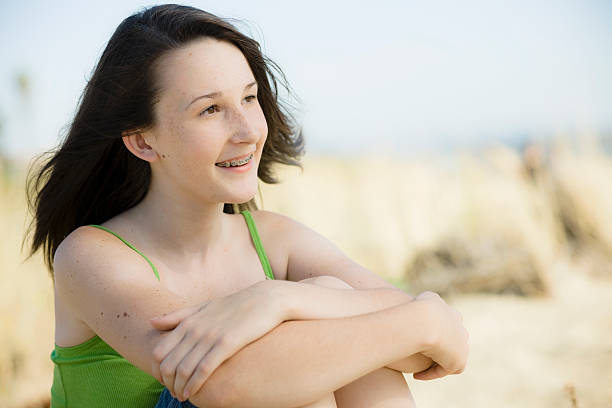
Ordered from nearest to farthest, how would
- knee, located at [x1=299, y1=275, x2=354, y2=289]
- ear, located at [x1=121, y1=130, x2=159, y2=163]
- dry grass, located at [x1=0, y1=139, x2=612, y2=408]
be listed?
knee, located at [x1=299, y1=275, x2=354, y2=289]
ear, located at [x1=121, y1=130, x2=159, y2=163]
dry grass, located at [x1=0, y1=139, x2=612, y2=408]

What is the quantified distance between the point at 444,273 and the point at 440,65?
97.2 feet

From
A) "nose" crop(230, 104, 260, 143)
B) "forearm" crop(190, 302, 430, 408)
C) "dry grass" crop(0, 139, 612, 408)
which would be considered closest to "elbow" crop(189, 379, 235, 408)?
"forearm" crop(190, 302, 430, 408)

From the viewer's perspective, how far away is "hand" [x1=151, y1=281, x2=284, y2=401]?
150cm

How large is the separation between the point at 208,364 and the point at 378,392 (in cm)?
57

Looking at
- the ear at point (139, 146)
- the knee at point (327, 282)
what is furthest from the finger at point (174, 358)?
the ear at point (139, 146)

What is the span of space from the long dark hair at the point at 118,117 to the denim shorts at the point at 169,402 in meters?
0.73

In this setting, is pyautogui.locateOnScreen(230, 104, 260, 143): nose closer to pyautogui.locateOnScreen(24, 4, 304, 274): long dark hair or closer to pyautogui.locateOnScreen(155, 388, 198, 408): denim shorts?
pyautogui.locateOnScreen(24, 4, 304, 274): long dark hair

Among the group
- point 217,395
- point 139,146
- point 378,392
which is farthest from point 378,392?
point 139,146

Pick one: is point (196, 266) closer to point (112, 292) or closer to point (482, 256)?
point (112, 292)

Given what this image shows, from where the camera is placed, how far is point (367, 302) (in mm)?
1847

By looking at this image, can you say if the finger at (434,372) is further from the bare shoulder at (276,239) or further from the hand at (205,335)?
the bare shoulder at (276,239)

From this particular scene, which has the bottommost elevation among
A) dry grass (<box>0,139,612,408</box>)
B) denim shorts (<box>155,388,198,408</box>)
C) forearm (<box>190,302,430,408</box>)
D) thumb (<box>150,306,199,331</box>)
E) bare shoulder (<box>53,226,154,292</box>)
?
dry grass (<box>0,139,612,408</box>)

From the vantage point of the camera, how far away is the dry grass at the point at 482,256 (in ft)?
12.1

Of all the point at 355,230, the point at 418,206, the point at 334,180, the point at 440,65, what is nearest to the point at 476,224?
the point at 418,206
